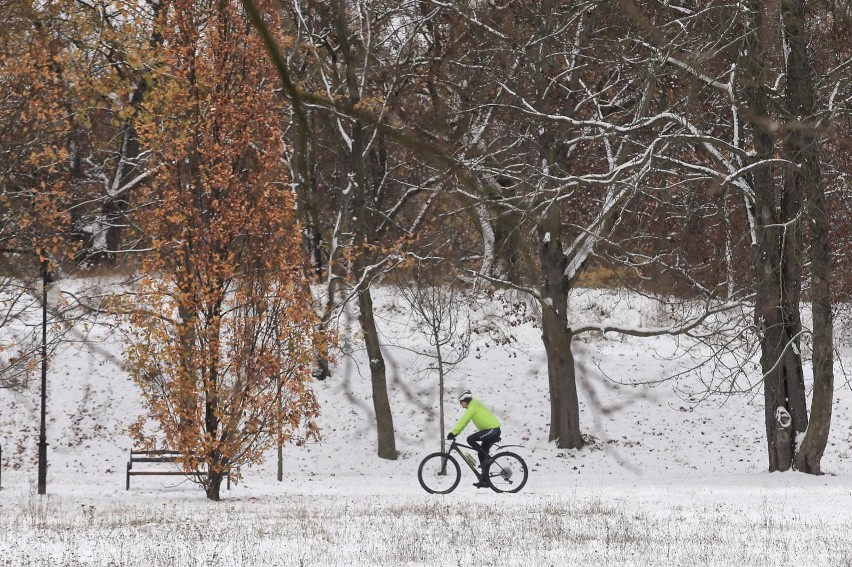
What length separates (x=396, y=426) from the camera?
1055 inches

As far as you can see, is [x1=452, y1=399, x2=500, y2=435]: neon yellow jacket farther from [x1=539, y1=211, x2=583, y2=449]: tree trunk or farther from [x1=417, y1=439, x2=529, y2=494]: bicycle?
[x1=539, y1=211, x2=583, y2=449]: tree trunk

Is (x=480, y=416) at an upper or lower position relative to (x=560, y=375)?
lower

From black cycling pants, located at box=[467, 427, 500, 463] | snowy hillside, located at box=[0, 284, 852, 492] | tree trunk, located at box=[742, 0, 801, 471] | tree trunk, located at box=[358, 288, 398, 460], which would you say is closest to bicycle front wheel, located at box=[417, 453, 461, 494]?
black cycling pants, located at box=[467, 427, 500, 463]

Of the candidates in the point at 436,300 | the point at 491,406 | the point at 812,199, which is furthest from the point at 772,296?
the point at 491,406

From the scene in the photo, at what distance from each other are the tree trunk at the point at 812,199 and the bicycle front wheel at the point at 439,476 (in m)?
5.94

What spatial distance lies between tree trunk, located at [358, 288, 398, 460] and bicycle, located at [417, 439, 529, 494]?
7.64 meters

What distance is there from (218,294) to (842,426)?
1716 centimetres

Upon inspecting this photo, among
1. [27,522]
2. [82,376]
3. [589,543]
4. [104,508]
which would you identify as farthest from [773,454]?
[82,376]

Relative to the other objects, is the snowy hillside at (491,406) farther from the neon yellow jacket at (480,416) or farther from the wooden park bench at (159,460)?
the neon yellow jacket at (480,416)

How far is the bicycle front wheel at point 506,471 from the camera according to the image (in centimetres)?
1555

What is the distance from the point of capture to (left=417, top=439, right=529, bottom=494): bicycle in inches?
610

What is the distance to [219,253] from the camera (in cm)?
1577

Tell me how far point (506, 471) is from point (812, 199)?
607cm

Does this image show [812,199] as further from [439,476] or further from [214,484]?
[214,484]
